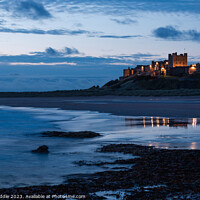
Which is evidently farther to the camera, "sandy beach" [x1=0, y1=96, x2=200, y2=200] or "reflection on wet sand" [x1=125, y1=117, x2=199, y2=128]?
"reflection on wet sand" [x1=125, y1=117, x2=199, y2=128]

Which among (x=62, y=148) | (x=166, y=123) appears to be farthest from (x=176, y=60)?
(x=62, y=148)

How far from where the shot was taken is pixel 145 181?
7598 millimetres

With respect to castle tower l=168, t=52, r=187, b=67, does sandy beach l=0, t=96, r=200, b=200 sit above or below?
below

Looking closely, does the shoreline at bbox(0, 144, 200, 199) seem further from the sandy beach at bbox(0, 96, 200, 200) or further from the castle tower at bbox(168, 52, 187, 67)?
the castle tower at bbox(168, 52, 187, 67)

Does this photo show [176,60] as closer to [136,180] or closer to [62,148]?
[62,148]

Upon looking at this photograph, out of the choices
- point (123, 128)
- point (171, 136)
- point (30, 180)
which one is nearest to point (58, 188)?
point (30, 180)

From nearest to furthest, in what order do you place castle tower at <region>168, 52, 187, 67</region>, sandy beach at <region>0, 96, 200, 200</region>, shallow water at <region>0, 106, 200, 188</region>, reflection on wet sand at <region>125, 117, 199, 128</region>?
sandy beach at <region>0, 96, 200, 200</region>, shallow water at <region>0, 106, 200, 188</region>, reflection on wet sand at <region>125, 117, 199, 128</region>, castle tower at <region>168, 52, 187, 67</region>

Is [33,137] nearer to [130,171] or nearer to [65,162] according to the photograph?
[65,162]

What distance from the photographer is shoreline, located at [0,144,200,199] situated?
22.2ft

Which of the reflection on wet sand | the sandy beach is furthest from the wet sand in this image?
the sandy beach

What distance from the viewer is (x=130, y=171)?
28.2ft

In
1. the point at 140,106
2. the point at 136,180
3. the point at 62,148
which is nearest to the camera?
the point at 136,180

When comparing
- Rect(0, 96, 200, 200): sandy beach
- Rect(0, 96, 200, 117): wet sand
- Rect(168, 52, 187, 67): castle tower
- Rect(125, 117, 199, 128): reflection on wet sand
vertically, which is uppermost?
Rect(168, 52, 187, 67): castle tower

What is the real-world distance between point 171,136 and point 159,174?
21.0 feet
